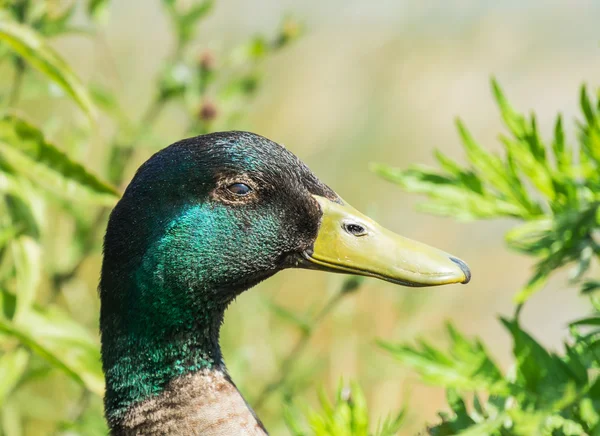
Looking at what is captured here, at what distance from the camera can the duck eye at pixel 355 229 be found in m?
1.55

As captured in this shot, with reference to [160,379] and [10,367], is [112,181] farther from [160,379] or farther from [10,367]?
[160,379]

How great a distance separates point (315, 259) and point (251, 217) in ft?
0.47

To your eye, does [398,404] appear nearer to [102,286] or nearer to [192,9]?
[192,9]

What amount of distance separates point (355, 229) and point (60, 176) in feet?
2.07

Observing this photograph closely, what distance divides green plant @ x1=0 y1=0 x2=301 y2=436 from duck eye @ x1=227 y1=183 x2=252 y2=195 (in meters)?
0.31

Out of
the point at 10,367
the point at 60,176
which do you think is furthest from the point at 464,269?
the point at 10,367

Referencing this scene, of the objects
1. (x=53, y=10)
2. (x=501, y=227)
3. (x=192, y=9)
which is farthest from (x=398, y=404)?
(x=53, y=10)

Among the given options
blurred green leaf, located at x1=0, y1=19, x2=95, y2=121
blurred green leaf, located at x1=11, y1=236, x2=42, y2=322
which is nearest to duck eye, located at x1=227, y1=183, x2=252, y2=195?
blurred green leaf, located at x1=0, y1=19, x2=95, y2=121

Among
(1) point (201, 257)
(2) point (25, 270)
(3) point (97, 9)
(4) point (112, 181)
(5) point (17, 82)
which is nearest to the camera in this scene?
(1) point (201, 257)

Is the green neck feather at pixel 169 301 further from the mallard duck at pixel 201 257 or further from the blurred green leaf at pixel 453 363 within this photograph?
the blurred green leaf at pixel 453 363

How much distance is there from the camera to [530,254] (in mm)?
1591

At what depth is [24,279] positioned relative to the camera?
5.76 feet

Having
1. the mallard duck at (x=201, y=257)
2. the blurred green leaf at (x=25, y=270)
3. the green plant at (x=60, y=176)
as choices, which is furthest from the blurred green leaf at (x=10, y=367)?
the mallard duck at (x=201, y=257)

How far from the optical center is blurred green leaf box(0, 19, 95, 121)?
1.64m
